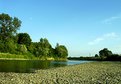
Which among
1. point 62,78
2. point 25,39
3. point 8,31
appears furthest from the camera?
point 25,39

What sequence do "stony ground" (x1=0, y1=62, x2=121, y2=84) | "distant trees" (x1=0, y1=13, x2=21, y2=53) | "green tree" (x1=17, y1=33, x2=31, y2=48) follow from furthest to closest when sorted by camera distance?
"green tree" (x1=17, y1=33, x2=31, y2=48), "distant trees" (x1=0, y1=13, x2=21, y2=53), "stony ground" (x1=0, y1=62, x2=121, y2=84)

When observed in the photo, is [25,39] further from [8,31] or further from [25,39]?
[8,31]

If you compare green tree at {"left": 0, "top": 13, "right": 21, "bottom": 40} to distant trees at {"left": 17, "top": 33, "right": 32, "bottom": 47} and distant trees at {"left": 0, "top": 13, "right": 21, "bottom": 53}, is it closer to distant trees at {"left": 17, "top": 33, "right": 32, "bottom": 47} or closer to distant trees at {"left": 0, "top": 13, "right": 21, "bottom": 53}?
distant trees at {"left": 0, "top": 13, "right": 21, "bottom": 53}

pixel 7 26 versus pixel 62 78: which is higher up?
pixel 7 26

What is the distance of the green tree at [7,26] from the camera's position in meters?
151

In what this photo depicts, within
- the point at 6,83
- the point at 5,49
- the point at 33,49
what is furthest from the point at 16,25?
the point at 6,83

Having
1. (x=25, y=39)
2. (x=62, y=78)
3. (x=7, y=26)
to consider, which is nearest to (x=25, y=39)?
(x=25, y=39)

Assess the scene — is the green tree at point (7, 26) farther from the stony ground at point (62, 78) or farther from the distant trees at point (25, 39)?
the stony ground at point (62, 78)

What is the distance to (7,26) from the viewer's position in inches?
6038

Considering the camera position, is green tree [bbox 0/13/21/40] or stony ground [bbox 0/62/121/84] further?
green tree [bbox 0/13/21/40]

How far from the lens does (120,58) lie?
158 metres

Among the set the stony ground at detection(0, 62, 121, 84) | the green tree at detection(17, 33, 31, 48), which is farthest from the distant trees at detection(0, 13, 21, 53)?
the stony ground at detection(0, 62, 121, 84)

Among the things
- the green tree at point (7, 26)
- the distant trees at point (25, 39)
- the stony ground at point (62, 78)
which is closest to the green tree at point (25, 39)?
the distant trees at point (25, 39)

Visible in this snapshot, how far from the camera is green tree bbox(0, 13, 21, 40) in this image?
495 ft
